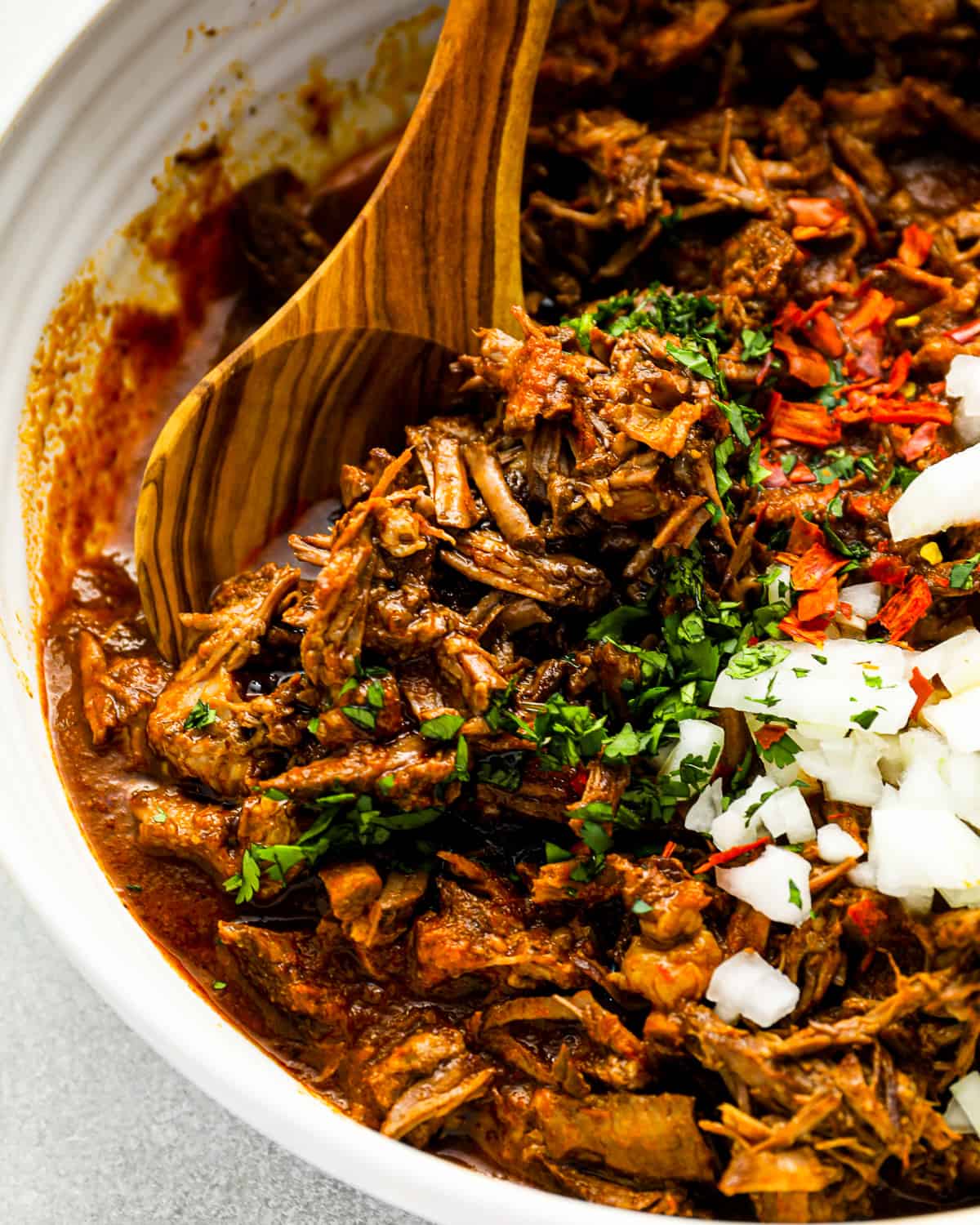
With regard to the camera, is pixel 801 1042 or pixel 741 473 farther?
pixel 741 473

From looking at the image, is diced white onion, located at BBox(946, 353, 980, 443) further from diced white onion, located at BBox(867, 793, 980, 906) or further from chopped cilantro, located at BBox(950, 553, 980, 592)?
diced white onion, located at BBox(867, 793, 980, 906)

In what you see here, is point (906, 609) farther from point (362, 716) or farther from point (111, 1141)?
point (111, 1141)

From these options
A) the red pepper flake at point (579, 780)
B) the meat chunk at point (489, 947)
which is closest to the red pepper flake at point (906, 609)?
the red pepper flake at point (579, 780)

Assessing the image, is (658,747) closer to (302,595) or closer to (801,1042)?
(801,1042)

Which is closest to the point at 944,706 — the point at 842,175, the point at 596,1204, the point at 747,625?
the point at 747,625

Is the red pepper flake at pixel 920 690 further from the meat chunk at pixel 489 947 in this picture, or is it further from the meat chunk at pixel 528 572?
the meat chunk at pixel 489 947

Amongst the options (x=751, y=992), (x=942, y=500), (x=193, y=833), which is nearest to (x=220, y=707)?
(x=193, y=833)
